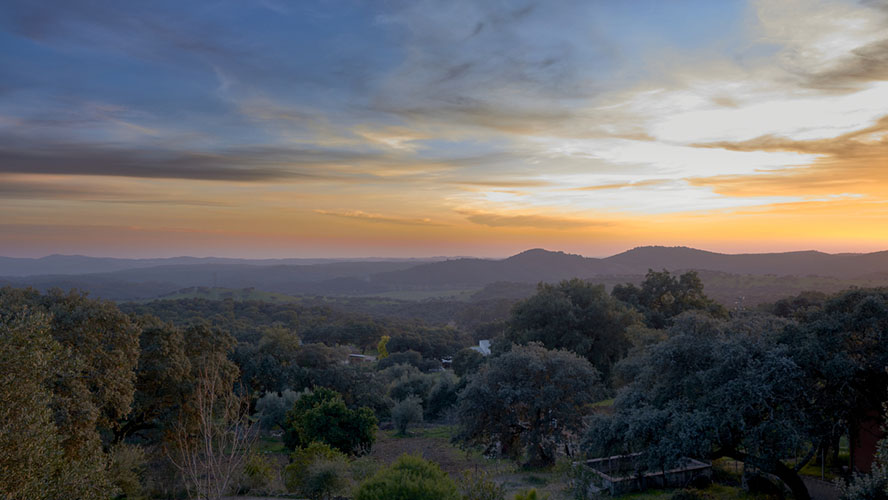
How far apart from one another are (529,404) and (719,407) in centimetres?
679

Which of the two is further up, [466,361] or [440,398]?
[466,361]

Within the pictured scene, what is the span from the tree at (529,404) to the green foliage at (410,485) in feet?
22.8

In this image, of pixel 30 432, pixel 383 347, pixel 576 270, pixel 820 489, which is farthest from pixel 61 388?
pixel 576 270

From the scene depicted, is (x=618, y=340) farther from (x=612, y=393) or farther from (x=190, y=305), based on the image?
(x=190, y=305)

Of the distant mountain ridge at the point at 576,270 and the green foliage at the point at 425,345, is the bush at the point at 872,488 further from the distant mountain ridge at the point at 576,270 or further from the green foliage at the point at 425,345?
the distant mountain ridge at the point at 576,270

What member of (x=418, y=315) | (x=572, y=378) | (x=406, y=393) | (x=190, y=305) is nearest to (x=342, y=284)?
(x=418, y=315)

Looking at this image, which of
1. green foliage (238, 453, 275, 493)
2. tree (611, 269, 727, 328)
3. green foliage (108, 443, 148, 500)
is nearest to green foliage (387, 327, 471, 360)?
tree (611, 269, 727, 328)

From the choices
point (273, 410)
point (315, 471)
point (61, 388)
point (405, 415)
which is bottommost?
point (405, 415)

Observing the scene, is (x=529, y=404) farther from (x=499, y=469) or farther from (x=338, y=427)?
(x=338, y=427)

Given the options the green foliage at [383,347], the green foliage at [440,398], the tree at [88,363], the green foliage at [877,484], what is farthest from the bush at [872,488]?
the green foliage at [383,347]

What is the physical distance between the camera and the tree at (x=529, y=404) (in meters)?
17.4

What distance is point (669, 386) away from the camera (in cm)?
1362

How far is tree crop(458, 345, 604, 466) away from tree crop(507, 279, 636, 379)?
1442 centimetres

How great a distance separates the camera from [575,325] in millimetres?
33281
